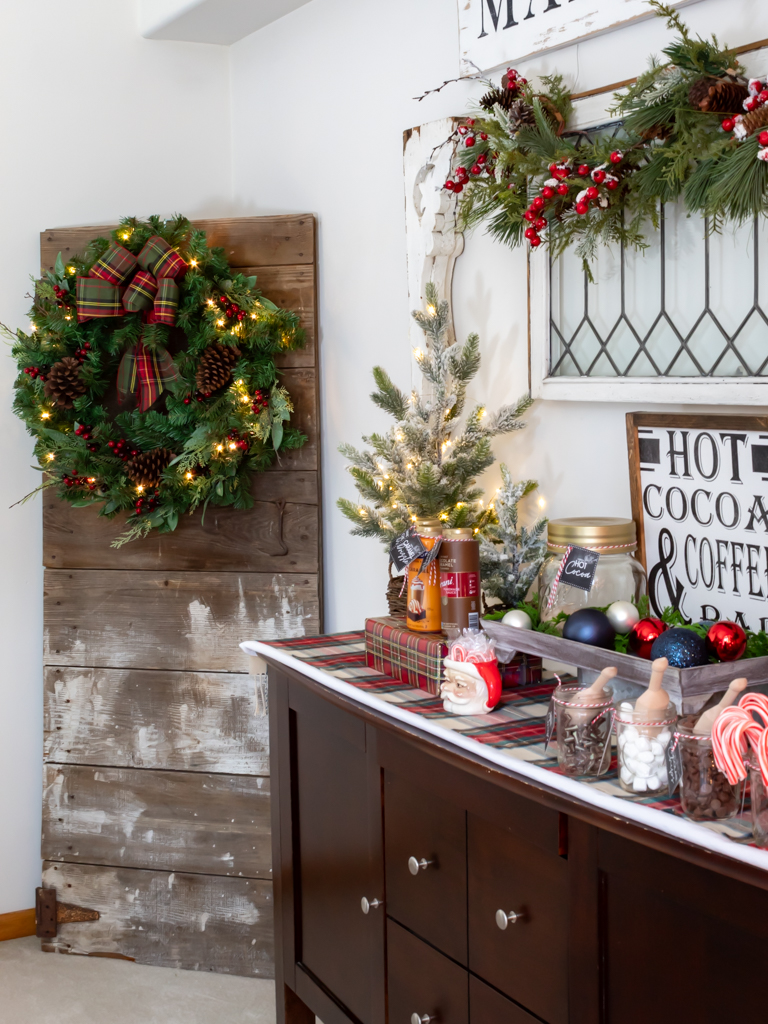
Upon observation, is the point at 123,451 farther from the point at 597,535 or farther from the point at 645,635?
the point at 645,635

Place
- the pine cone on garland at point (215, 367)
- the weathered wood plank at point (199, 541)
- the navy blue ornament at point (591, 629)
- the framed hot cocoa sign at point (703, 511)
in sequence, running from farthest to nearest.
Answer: the weathered wood plank at point (199, 541), the pine cone on garland at point (215, 367), the framed hot cocoa sign at point (703, 511), the navy blue ornament at point (591, 629)

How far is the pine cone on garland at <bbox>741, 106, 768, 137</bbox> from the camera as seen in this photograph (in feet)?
4.12

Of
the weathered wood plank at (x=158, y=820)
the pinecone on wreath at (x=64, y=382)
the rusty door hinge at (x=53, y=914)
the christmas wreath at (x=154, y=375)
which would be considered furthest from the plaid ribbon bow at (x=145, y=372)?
the rusty door hinge at (x=53, y=914)

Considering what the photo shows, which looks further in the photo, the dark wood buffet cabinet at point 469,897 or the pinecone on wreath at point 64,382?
the pinecone on wreath at point 64,382

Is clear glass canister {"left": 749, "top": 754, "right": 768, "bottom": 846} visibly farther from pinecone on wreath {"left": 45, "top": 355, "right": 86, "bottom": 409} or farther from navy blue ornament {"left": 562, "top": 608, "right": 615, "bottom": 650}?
pinecone on wreath {"left": 45, "top": 355, "right": 86, "bottom": 409}

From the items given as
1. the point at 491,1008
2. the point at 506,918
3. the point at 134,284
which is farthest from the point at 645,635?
the point at 134,284

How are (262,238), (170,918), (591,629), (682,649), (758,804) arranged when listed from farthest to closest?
(170,918)
(262,238)
(591,629)
(682,649)
(758,804)

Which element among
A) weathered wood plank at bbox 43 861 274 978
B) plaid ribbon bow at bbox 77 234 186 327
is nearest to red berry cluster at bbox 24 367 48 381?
plaid ribbon bow at bbox 77 234 186 327

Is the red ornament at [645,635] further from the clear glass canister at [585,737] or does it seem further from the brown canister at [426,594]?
the brown canister at [426,594]

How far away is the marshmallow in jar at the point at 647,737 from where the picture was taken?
45.2 inches

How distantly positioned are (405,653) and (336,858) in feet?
1.31

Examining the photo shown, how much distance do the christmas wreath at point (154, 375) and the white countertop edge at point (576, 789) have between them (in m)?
0.91

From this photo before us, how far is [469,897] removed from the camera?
4.53 ft

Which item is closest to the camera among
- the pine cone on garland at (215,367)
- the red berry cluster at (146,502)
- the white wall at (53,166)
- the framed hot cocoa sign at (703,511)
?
the framed hot cocoa sign at (703,511)
